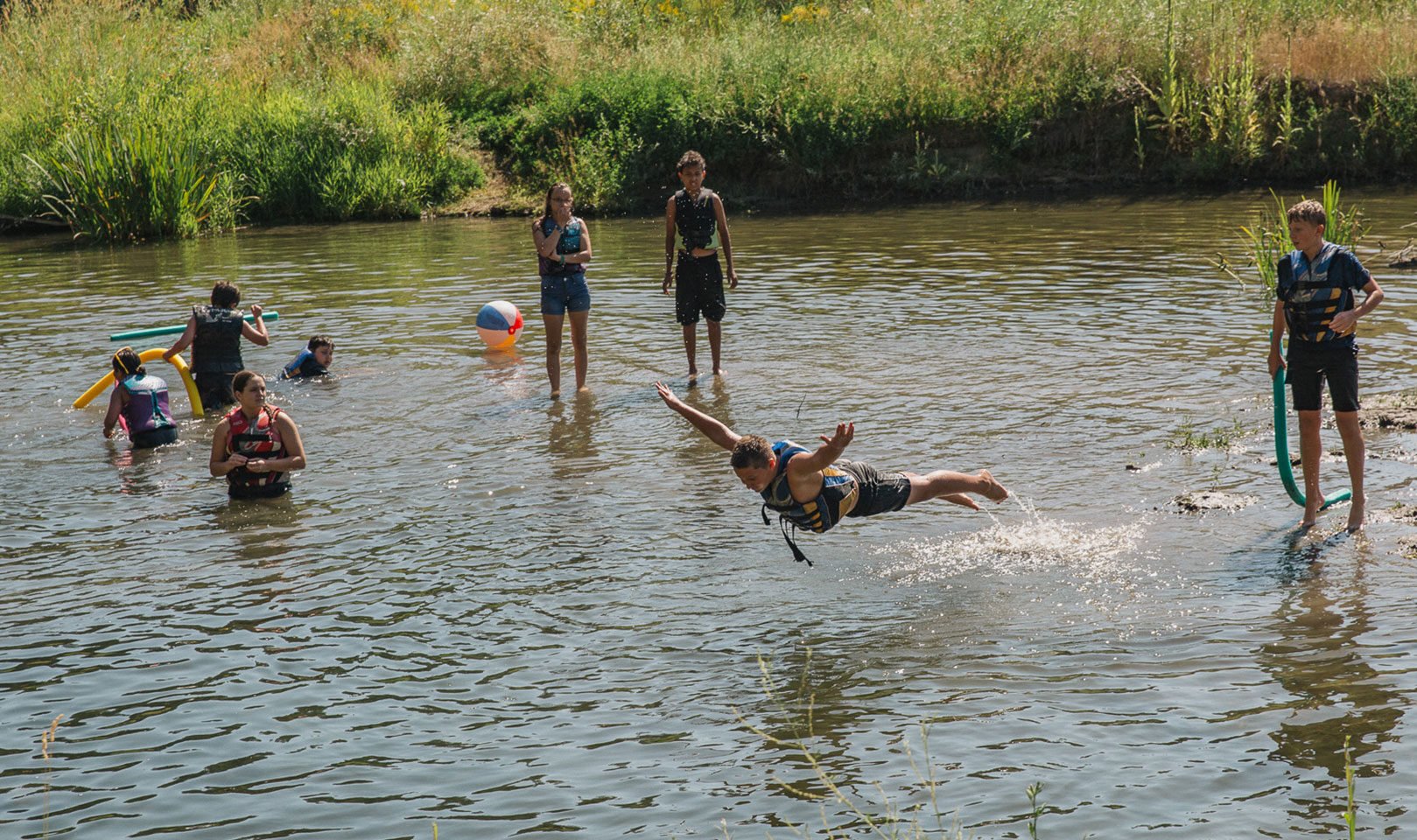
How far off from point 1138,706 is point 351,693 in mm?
3756

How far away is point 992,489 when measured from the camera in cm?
914

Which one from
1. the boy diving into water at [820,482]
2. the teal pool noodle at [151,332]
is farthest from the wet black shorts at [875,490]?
the teal pool noodle at [151,332]

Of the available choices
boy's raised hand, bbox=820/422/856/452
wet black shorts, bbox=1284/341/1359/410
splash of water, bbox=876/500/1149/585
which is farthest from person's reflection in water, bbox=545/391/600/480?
wet black shorts, bbox=1284/341/1359/410

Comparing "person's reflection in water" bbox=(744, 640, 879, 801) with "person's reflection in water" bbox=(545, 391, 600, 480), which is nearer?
"person's reflection in water" bbox=(744, 640, 879, 801)

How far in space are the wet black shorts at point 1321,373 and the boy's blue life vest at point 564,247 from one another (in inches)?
259

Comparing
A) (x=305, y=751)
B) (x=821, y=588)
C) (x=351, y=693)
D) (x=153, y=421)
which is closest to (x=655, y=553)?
(x=821, y=588)

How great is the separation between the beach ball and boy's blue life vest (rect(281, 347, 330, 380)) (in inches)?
71.3

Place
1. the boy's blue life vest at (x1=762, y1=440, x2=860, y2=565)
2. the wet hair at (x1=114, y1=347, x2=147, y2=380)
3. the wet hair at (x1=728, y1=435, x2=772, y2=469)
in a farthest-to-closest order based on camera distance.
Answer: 1. the wet hair at (x1=114, y1=347, x2=147, y2=380)
2. the boy's blue life vest at (x1=762, y1=440, x2=860, y2=565)
3. the wet hair at (x1=728, y1=435, x2=772, y2=469)

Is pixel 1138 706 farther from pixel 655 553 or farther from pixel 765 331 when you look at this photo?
pixel 765 331

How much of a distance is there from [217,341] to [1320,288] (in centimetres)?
946

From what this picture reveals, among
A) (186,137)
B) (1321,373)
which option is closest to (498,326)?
(1321,373)

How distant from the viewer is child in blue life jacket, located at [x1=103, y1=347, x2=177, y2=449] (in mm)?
11883

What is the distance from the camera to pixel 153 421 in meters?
12.0

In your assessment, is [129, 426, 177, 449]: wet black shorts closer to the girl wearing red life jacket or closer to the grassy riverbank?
the girl wearing red life jacket
